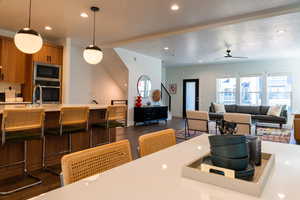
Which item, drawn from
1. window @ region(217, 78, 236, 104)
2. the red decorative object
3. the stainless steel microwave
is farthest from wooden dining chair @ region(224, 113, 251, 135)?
window @ region(217, 78, 236, 104)

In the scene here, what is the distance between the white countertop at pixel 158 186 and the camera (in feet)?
2.24

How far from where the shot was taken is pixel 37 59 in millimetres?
5082

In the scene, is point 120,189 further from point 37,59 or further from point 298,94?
point 298,94

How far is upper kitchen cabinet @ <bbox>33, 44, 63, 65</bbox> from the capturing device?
5.11 meters

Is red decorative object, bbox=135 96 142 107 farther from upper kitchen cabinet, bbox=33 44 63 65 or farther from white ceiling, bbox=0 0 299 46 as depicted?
upper kitchen cabinet, bbox=33 44 63 65

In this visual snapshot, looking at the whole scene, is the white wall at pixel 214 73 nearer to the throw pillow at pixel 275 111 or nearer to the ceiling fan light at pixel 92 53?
the throw pillow at pixel 275 111

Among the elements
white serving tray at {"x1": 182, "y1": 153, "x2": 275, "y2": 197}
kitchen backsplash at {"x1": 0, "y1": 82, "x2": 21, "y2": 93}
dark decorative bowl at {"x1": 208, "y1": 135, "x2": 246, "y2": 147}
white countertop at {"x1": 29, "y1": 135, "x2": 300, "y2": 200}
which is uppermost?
kitchen backsplash at {"x1": 0, "y1": 82, "x2": 21, "y2": 93}

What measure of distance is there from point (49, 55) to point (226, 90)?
7.82 meters

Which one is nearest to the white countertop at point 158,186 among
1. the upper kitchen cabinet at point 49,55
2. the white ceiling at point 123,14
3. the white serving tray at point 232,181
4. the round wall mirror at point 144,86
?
the white serving tray at point 232,181

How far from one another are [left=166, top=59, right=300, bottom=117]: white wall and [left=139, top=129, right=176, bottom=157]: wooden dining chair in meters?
8.61

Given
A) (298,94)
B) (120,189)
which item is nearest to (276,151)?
(120,189)

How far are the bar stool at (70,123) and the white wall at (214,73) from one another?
802 centimetres

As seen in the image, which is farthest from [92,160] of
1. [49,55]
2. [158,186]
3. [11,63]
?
[49,55]

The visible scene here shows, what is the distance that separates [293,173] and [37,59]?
567 cm
